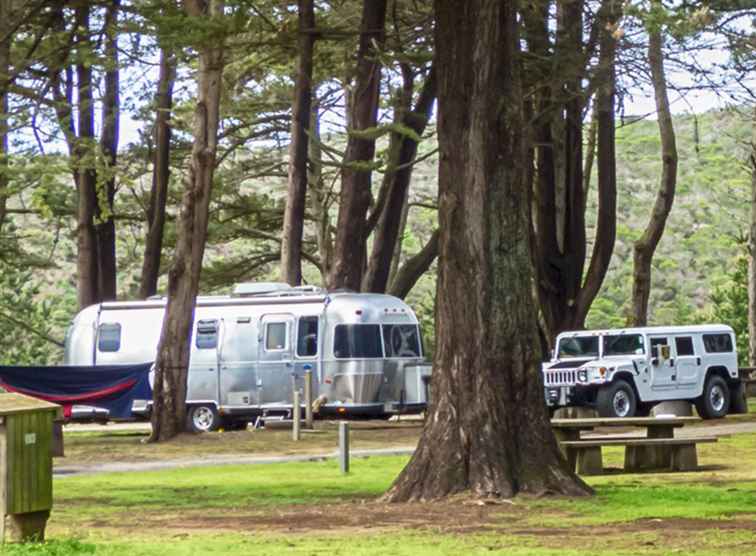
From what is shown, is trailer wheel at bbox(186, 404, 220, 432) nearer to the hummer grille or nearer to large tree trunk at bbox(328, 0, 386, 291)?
large tree trunk at bbox(328, 0, 386, 291)

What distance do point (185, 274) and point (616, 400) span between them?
8142 millimetres

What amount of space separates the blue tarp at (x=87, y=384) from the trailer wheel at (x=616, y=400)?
8.61m

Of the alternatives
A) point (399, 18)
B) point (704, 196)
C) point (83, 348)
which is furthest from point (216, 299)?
point (704, 196)

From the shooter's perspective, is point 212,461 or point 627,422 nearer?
point 627,422

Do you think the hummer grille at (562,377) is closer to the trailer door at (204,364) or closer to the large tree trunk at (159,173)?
the trailer door at (204,364)

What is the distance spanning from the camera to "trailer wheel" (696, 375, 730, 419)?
31.9 meters

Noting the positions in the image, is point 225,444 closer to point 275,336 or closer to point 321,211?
point 275,336

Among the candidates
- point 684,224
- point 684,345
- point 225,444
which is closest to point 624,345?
point 684,345

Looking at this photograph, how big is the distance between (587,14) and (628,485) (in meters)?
16.1

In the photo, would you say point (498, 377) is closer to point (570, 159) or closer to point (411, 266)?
point (570, 159)

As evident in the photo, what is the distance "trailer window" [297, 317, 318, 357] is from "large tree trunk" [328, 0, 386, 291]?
170 cm

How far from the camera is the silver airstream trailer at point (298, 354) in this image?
1281 inches

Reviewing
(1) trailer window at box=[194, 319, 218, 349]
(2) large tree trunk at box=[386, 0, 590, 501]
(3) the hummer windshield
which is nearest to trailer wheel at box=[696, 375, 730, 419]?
(3) the hummer windshield

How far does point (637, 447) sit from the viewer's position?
1934cm
